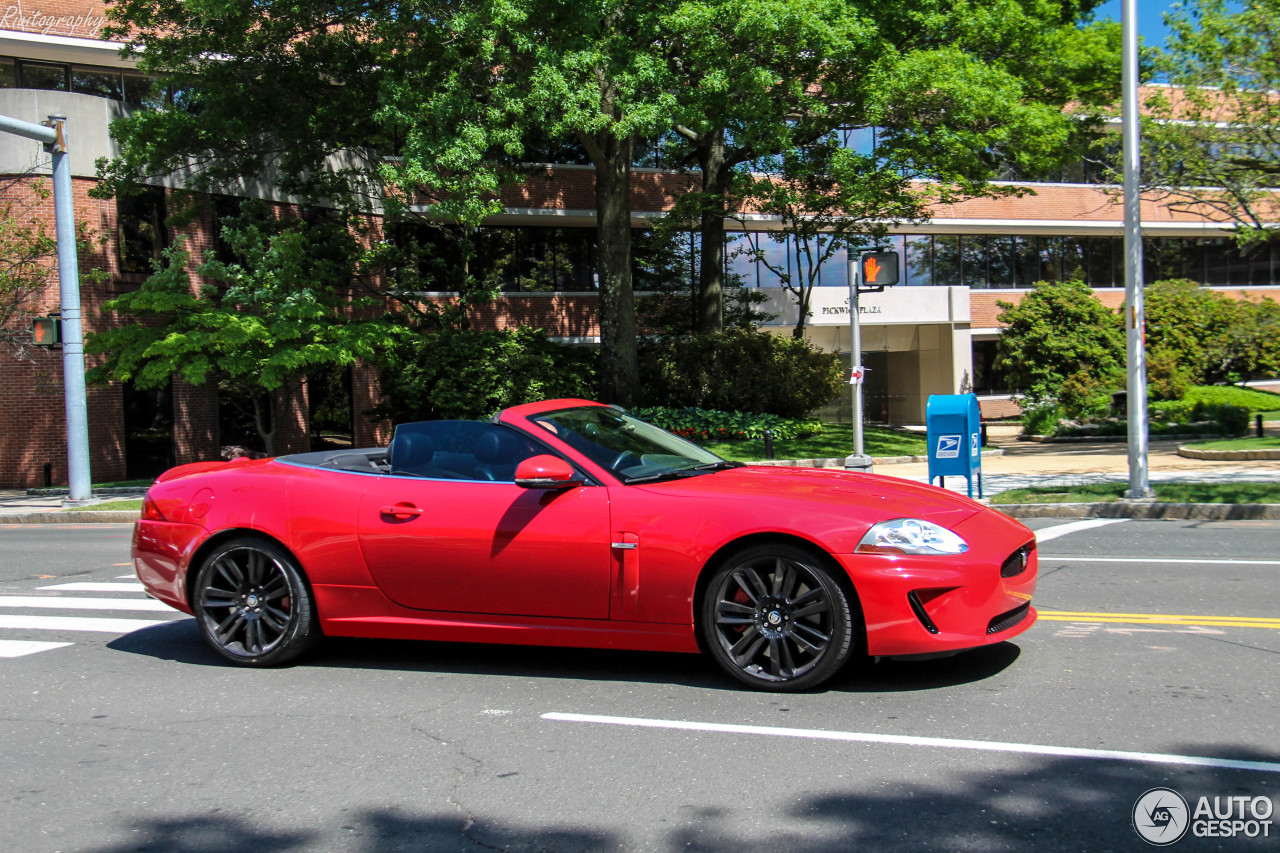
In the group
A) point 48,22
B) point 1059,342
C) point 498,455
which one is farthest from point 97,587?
point 1059,342

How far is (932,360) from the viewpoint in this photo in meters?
37.8

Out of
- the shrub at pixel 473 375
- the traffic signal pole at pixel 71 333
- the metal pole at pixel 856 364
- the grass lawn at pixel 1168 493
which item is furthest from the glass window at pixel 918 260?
the traffic signal pole at pixel 71 333

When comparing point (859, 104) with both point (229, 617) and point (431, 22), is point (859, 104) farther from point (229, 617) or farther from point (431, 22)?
point (229, 617)

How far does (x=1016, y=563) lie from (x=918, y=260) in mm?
33125

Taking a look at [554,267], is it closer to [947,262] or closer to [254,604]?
[947,262]

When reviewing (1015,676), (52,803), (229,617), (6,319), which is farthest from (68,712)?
(6,319)

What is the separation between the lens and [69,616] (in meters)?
7.87

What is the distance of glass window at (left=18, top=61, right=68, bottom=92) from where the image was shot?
26547 millimetres

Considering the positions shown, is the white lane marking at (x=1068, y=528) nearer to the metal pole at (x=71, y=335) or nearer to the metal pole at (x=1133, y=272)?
the metal pole at (x=1133, y=272)

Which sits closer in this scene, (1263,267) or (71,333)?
(71,333)

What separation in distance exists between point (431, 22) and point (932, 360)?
24267 mm

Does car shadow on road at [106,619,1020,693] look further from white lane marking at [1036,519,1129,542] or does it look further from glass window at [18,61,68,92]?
glass window at [18,61,68,92]

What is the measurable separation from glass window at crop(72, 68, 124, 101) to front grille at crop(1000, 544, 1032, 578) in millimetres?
28346

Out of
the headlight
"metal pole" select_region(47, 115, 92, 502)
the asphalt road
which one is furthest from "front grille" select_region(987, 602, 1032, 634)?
"metal pole" select_region(47, 115, 92, 502)
